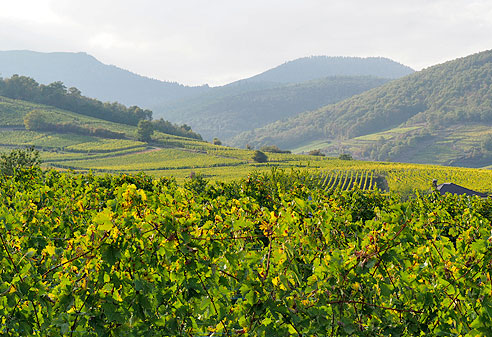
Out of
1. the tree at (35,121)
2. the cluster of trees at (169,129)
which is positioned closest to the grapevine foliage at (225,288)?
the tree at (35,121)

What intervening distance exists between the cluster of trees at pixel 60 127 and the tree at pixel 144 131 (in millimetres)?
5951

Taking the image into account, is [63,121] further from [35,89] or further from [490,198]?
[490,198]

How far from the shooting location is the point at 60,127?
10644cm

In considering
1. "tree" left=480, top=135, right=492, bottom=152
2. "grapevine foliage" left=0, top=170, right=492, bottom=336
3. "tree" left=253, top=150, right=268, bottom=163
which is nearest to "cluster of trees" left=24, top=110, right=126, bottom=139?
"tree" left=253, top=150, right=268, bottom=163

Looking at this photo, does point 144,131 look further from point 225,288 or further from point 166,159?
point 225,288

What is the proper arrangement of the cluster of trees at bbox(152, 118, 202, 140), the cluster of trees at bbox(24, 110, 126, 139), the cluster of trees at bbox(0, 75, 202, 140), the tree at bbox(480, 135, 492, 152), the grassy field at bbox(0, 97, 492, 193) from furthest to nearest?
the tree at bbox(480, 135, 492, 152), the cluster of trees at bbox(0, 75, 202, 140), the cluster of trees at bbox(152, 118, 202, 140), the cluster of trees at bbox(24, 110, 126, 139), the grassy field at bbox(0, 97, 492, 193)

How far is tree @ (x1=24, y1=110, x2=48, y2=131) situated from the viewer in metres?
102

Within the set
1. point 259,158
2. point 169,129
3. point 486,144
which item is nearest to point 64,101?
point 169,129

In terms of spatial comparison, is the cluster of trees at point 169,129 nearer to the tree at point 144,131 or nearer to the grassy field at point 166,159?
the grassy field at point 166,159

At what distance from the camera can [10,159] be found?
70.3 ft

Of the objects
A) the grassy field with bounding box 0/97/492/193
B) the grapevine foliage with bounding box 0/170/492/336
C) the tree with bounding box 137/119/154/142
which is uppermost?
the tree with bounding box 137/119/154/142

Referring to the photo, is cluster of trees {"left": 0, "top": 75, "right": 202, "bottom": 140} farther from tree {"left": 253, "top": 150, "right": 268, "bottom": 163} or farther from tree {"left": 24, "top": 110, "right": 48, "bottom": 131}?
tree {"left": 253, "top": 150, "right": 268, "bottom": 163}

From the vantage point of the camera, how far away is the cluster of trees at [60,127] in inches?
4050

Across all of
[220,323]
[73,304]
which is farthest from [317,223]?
[73,304]
